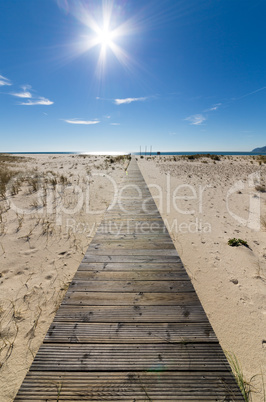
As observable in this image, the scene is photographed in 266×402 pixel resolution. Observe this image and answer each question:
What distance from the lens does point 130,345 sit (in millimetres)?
1660

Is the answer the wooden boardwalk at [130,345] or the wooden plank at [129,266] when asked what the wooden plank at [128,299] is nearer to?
the wooden boardwalk at [130,345]

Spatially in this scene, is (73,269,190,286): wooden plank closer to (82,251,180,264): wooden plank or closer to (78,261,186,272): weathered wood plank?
(78,261,186,272): weathered wood plank

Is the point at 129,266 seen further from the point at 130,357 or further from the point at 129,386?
the point at 129,386

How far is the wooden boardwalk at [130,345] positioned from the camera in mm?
1341

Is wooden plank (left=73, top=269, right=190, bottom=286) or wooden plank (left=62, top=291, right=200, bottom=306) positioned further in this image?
wooden plank (left=73, top=269, right=190, bottom=286)

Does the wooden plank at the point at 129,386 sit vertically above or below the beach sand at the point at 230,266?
above

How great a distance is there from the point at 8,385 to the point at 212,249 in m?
4.27

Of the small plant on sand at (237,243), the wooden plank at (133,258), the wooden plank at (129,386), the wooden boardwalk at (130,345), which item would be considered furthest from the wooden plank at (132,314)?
the small plant on sand at (237,243)

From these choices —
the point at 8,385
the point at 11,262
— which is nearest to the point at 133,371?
the point at 8,385

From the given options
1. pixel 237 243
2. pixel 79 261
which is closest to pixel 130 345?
pixel 79 261

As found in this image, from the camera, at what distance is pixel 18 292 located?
2.80m

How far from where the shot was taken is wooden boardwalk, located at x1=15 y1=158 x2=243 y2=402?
1.34 m

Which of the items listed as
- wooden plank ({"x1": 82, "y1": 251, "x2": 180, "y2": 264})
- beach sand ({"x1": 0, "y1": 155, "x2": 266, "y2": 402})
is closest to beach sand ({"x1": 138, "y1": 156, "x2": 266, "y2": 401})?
beach sand ({"x1": 0, "y1": 155, "x2": 266, "y2": 402})

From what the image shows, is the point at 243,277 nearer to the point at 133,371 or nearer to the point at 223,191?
the point at 133,371
